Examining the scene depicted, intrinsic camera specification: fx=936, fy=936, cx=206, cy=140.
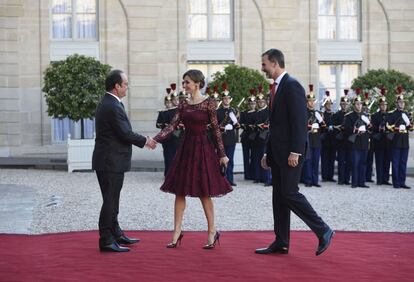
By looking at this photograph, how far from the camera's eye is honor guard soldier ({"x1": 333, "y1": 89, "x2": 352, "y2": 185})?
20641 millimetres

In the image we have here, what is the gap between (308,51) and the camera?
3017 cm

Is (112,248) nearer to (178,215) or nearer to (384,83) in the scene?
(178,215)

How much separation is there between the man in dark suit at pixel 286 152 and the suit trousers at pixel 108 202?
162 centimetres

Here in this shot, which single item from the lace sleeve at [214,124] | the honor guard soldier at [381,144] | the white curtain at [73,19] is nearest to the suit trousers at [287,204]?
the lace sleeve at [214,124]

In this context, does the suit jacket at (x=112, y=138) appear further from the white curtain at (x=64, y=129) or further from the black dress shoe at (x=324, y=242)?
the white curtain at (x=64, y=129)

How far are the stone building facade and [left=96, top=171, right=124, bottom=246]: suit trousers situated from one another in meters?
18.1

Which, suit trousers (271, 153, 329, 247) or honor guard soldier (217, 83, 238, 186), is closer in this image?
suit trousers (271, 153, 329, 247)

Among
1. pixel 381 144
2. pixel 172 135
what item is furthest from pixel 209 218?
pixel 381 144

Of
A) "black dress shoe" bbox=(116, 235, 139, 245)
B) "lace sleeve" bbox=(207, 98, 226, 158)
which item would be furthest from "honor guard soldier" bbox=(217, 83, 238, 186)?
"lace sleeve" bbox=(207, 98, 226, 158)

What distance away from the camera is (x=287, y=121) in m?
9.94

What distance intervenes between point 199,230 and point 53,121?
16.8 metres

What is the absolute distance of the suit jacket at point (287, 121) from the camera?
32.1 ft

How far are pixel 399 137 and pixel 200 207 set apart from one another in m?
7.16

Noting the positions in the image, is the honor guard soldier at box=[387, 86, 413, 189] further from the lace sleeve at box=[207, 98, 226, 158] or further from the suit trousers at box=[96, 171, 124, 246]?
the suit trousers at box=[96, 171, 124, 246]
